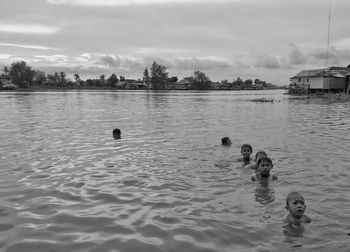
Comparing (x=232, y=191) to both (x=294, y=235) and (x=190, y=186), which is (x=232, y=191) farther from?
(x=294, y=235)

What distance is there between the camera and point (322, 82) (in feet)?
259

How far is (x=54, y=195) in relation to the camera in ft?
28.4

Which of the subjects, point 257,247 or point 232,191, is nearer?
point 257,247

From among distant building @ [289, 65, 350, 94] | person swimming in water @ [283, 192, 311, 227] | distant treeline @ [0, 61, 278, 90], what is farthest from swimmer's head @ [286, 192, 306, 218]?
distant treeline @ [0, 61, 278, 90]

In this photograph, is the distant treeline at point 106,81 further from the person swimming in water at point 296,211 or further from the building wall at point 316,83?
the person swimming in water at point 296,211

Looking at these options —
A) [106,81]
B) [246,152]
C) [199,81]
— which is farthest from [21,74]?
[246,152]

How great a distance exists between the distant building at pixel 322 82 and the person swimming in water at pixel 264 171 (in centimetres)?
7444

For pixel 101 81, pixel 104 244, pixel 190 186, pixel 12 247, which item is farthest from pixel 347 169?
pixel 101 81

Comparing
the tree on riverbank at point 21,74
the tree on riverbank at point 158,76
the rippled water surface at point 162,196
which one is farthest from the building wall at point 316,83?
the tree on riverbank at point 21,74

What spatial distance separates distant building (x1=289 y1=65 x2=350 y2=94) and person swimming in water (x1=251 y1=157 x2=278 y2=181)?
74.4 meters

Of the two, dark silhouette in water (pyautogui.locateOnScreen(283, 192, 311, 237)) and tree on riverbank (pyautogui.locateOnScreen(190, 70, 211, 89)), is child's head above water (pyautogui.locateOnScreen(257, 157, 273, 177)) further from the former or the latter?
tree on riverbank (pyautogui.locateOnScreen(190, 70, 211, 89))

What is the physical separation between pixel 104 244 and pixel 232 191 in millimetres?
4073

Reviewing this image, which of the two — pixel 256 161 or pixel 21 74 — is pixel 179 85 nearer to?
pixel 21 74

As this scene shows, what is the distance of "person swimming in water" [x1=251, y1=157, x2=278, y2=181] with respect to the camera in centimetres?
980
